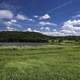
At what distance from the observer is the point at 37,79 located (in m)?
18.3

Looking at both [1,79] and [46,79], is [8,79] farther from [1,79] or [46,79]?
[46,79]

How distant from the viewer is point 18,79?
1820 centimetres

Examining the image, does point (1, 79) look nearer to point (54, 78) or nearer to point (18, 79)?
point (18, 79)

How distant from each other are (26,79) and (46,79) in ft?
4.69

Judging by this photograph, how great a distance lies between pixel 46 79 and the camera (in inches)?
717

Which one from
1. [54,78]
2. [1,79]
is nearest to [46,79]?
[54,78]

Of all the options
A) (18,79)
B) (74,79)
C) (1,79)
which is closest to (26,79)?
(18,79)

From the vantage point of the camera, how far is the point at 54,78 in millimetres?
18469

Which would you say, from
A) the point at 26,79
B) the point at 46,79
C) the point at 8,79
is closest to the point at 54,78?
the point at 46,79

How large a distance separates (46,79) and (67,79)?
147 cm

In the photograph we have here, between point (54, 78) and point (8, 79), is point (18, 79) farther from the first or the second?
point (54, 78)

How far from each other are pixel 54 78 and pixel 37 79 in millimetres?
1211

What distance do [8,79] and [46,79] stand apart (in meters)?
2.63

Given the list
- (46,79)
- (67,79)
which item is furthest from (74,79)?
(46,79)
